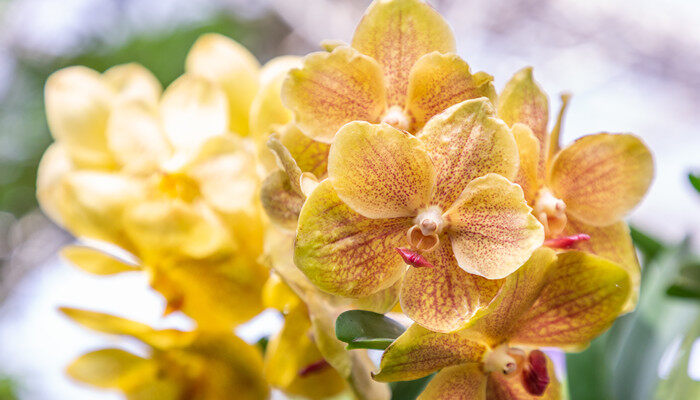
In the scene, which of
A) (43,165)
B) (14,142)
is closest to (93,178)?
(43,165)

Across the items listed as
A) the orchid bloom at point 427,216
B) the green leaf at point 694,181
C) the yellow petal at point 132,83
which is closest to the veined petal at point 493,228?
the orchid bloom at point 427,216

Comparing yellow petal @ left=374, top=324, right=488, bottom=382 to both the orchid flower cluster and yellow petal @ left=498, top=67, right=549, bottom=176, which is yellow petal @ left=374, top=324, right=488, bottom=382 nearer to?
the orchid flower cluster

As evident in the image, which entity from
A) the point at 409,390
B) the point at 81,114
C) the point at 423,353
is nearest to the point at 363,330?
the point at 423,353

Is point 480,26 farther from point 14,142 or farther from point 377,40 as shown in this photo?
point 377,40

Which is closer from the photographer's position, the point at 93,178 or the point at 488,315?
the point at 488,315

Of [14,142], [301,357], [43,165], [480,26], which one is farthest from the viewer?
[480,26]

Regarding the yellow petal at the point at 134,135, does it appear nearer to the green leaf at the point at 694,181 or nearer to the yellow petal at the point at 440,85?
the yellow petal at the point at 440,85
